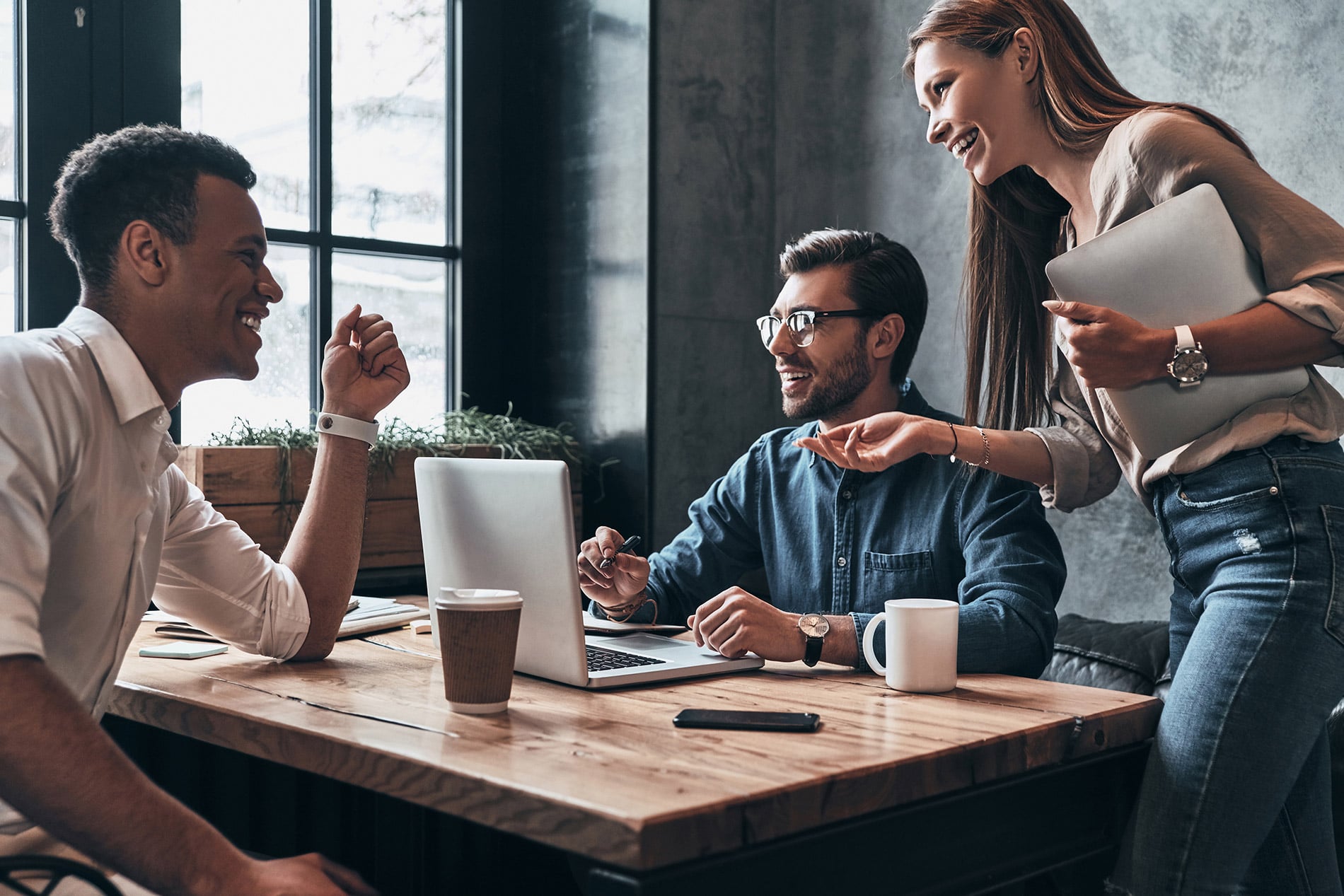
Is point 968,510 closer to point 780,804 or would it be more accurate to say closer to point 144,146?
point 780,804

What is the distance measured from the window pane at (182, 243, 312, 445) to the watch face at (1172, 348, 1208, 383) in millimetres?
2187

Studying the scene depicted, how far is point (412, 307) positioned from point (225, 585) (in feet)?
5.91

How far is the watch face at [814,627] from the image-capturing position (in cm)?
155

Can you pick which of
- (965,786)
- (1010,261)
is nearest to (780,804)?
(965,786)

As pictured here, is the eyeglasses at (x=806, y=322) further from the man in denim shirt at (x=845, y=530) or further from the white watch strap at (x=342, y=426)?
the white watch strap at (x=342, y=426)

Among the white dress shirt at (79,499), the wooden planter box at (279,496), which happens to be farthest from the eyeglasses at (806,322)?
the white dress shirt at (79,499)

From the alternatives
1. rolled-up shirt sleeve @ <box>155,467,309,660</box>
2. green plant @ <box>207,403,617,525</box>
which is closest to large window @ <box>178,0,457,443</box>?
green plant @ <box>207,403,617,525</box>

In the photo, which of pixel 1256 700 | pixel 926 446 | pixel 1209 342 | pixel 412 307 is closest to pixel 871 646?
pixel 926 446

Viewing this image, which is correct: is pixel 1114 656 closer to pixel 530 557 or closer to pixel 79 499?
pixel 530 557

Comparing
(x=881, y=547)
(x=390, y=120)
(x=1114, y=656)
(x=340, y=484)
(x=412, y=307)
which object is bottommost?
(x=1114, y=656)

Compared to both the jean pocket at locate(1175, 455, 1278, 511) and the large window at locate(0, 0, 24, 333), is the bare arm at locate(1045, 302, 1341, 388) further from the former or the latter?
the large window at locate(0, 0, 24, 333)

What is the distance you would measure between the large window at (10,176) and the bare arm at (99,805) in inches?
74.0

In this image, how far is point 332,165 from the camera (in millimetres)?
3170

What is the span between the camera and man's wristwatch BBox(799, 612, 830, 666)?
Answer: 155 centimetres
